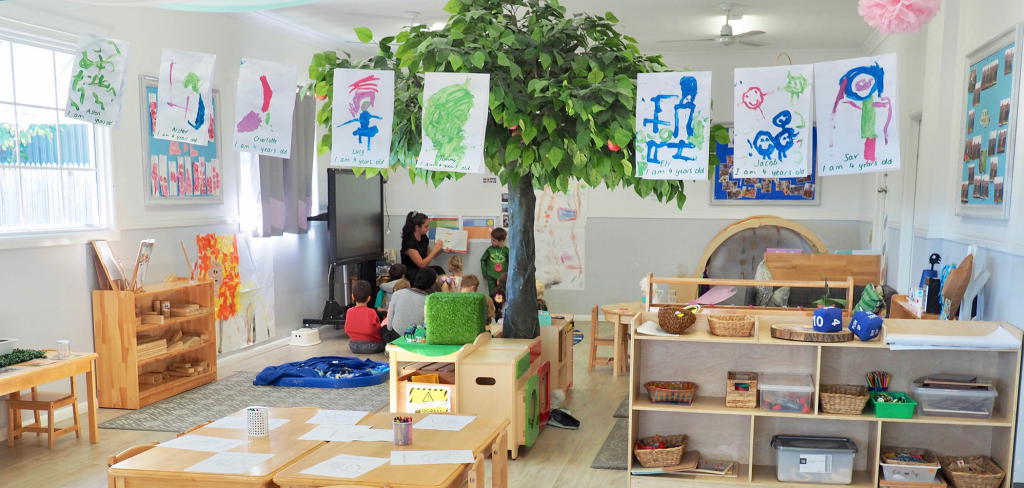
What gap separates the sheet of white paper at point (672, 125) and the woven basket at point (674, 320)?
0.75 m

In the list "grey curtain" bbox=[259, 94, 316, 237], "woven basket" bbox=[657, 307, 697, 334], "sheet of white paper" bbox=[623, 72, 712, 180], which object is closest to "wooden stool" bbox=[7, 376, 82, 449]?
"grey curtain" bbox=[259, 94, 316, 237]

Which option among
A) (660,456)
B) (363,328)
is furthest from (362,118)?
(363,328)

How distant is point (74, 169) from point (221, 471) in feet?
11.8

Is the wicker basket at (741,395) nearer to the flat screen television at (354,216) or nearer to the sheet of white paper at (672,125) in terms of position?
the sheet of white paper at (672,125)

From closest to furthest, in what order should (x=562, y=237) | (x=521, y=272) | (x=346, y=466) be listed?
(x=346, y=466)
(x=521, y=272)
(x=562, y=237)

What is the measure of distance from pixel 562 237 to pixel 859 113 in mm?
5876

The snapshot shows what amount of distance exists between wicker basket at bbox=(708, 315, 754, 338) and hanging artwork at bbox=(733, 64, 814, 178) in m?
0.79

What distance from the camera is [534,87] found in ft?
11.8

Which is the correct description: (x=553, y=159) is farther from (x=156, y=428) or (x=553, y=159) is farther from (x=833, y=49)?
(x=833, y=49)

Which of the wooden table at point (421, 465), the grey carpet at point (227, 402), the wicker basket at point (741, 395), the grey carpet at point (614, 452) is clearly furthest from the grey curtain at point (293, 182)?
the wicker basket at point (741, 395)

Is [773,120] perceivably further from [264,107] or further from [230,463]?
[230,463]

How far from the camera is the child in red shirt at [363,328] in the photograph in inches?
267

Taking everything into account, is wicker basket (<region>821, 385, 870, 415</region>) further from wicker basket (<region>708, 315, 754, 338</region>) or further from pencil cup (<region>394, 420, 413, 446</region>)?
pencil cup (<region>394, 420, 413, 446</region>)

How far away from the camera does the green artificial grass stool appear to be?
4.35 meters
